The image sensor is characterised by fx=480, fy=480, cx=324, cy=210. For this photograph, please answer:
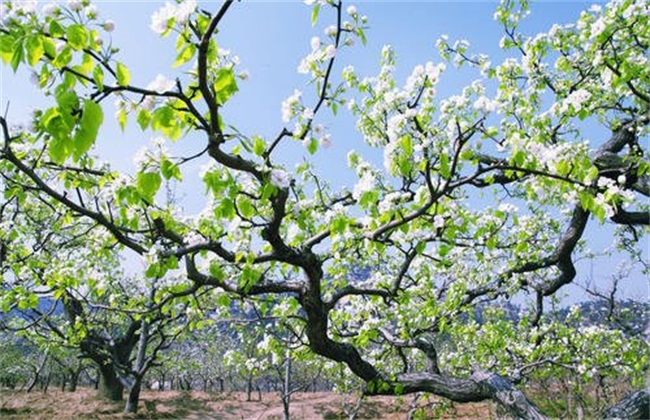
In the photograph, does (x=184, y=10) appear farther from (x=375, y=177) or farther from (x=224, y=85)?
(x=375, y=177)

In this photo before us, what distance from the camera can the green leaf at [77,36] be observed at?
8.00ft

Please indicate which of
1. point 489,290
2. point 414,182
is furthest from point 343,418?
point 414,182

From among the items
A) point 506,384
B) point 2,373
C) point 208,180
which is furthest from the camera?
point 2,373

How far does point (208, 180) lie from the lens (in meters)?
3.39

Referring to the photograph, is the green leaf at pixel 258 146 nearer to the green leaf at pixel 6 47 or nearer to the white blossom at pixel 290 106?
the white blossom at pixel 290 106

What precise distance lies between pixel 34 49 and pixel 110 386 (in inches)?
1030

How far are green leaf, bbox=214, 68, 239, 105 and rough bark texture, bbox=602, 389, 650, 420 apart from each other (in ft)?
18.1

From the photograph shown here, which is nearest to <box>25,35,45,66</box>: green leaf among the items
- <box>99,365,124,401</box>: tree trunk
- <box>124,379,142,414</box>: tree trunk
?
<box>124,379,142,414</box>: tree trunk

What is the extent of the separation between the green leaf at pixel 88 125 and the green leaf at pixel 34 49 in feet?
1.45

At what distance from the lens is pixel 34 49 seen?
238 cm

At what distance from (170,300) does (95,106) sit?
3717 mm

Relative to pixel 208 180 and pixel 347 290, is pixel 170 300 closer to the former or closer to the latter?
pixel 347 290

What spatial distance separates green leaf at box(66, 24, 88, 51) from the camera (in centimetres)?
244

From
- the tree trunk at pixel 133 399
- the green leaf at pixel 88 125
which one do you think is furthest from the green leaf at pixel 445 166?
the tree trunk at pixel 133 399
